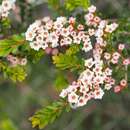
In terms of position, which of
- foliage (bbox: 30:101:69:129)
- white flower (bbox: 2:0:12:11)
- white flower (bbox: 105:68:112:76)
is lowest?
foliage (bbox: 30:101:69:129)

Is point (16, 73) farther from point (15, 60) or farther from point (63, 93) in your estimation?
point (63, 93)

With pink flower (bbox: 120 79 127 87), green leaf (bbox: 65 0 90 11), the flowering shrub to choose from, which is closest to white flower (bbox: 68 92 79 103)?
the flowering shrub

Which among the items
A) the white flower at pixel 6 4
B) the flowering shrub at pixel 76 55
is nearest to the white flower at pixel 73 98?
the flowering shrub at pixel 76 55

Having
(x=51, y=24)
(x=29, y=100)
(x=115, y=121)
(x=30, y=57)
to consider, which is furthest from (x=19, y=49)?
(x=29, y=100)

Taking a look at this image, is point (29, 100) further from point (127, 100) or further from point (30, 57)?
point (30, 57)

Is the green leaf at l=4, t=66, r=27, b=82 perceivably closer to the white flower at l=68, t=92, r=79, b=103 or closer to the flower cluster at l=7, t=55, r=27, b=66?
the flower cluster at l=7, t=55, r=27, b=66

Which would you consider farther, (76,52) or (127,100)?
(127,100)

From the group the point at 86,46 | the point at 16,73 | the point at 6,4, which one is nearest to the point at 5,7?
the point at 6,4
